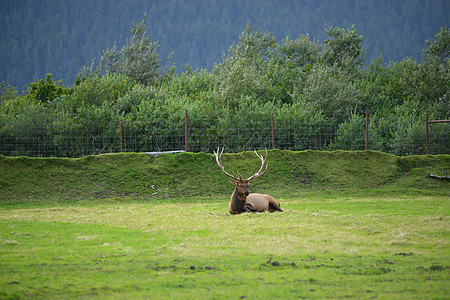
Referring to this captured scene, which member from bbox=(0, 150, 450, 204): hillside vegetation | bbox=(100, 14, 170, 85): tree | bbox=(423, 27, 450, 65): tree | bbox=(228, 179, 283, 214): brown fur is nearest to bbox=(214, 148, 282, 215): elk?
bbox=(228, 179, 283, 214): brown fur

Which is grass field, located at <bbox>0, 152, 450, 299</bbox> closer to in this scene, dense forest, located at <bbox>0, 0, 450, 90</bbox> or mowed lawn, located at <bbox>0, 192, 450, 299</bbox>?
mowed lawn, located at <bbox>0, 192, 450, 299</bbox>

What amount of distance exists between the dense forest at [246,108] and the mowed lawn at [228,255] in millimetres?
13030

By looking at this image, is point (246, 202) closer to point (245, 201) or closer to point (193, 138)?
point (245, 201)

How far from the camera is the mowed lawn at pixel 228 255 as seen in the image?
665 centimetres

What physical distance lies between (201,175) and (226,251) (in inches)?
559

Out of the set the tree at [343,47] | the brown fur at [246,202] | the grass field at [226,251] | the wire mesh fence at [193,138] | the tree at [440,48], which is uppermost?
the tree at [343,47]

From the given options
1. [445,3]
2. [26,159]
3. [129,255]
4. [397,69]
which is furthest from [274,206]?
[445,3]

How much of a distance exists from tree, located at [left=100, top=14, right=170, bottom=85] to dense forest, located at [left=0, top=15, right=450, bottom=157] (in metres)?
0.15

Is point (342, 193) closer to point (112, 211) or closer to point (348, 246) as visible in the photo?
point (112, 211)

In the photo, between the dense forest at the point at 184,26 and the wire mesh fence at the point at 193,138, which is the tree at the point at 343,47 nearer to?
the wire mesh fence at the point at 193,138

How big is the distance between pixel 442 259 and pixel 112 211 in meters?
11.4

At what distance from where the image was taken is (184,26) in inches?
6658

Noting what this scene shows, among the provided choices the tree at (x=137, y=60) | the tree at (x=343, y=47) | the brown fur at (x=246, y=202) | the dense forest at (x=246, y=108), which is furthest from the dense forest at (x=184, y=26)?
the brown fur at (x=246, y=202)

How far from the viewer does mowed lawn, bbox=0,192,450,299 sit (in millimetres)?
6648
